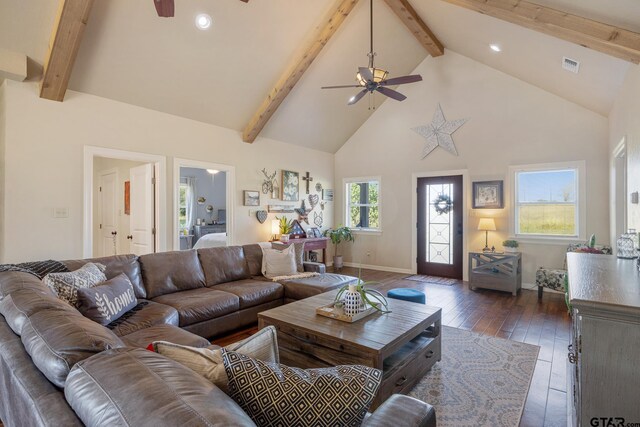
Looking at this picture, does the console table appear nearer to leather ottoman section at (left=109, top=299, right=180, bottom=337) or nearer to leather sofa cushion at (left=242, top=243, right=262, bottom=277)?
leather sofa cushion at (left=242, top=243, right=262, bottom=277)

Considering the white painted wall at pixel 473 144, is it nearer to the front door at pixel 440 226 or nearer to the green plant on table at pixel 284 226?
the front door at pixel 440 226

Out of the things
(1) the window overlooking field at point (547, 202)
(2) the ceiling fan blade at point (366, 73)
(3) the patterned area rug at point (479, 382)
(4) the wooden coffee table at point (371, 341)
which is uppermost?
(2) the ceiling fan blade at point (366, 73)

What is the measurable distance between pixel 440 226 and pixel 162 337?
5510 millimetres

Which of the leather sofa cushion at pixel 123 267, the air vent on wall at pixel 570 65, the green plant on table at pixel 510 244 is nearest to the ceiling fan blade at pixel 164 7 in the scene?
the leather sofa cushion at pixel 123 267

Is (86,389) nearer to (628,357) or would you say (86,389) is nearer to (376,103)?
(628,357)

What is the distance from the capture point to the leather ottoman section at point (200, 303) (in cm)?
299

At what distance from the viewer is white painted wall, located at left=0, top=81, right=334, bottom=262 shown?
3568 mm

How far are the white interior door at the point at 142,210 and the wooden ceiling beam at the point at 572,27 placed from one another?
473 cm

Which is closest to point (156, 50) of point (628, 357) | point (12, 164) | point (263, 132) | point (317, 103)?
point (12, 164)

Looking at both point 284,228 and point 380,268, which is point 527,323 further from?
point 284,228

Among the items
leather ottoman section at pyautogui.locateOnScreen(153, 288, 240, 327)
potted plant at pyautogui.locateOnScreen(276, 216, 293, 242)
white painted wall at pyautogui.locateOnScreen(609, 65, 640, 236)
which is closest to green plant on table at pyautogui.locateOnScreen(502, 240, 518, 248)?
white painted wall at pyautogui.locateOnScreen(609, 65, 640, 236)

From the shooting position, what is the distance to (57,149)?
3.85 metres

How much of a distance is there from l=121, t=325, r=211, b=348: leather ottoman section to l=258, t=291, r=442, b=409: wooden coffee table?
23.6 inches

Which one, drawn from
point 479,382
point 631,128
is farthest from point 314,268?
point 631,128
